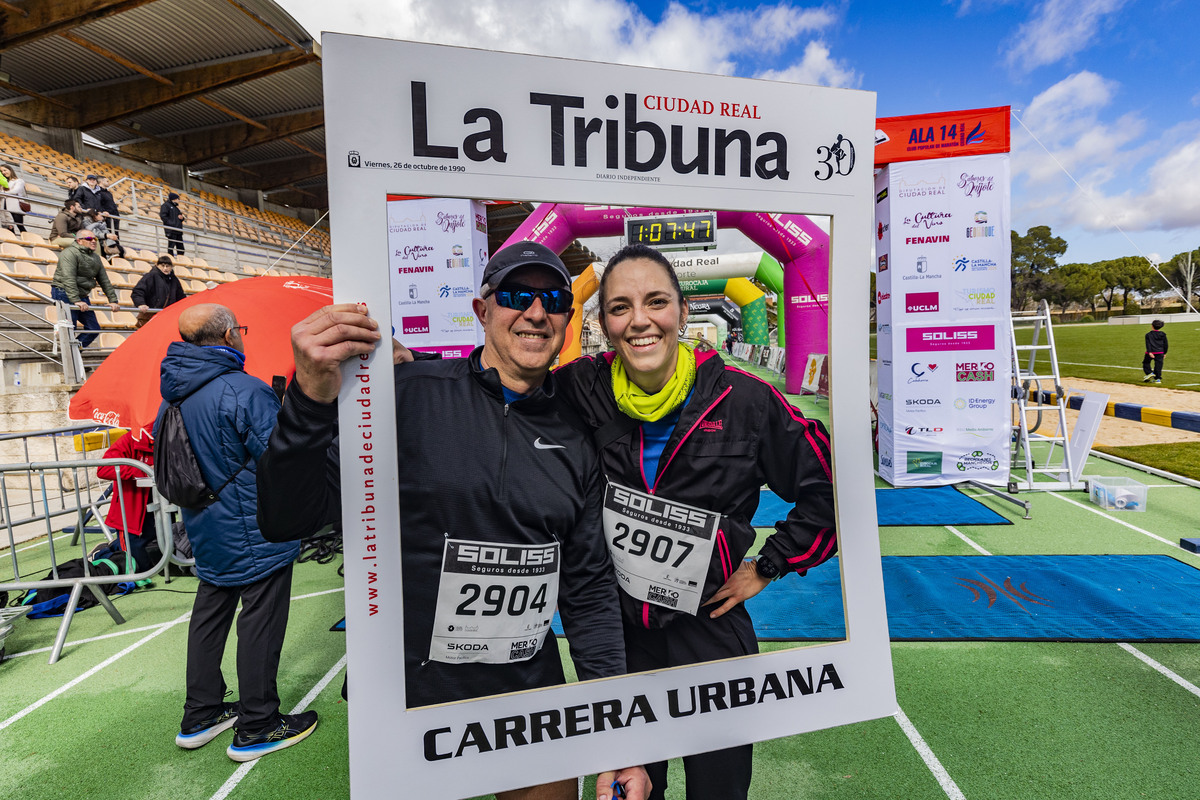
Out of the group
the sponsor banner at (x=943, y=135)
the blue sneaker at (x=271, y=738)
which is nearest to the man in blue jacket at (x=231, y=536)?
the blue sneaker at (x=271, y=738)

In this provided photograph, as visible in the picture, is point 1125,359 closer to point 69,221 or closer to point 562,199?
point 562,199

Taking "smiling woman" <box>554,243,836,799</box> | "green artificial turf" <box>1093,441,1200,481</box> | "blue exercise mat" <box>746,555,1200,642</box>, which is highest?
"smiling woman" <box>554,243,836,799</box>

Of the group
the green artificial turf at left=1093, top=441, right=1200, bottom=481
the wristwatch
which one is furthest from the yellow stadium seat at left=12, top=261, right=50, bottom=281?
the green artificial turf at left=1093, top=441, right=1200, bottom=481

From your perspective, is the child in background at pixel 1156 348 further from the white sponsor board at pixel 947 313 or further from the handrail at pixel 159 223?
the handrail at pixel 159 223

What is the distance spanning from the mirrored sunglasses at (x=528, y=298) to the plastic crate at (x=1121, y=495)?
23.2 feet

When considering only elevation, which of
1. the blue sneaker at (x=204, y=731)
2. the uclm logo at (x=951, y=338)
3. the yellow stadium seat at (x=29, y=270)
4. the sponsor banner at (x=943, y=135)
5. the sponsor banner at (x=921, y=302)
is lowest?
the blue sneaker at (x=204, y=731)

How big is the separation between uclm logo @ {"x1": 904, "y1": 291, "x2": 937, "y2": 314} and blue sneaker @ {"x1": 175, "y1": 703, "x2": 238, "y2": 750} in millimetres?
7214

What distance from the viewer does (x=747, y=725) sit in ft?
3.82

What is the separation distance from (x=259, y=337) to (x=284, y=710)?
271 cm

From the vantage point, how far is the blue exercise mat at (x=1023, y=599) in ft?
10.8

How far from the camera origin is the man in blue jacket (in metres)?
2.53

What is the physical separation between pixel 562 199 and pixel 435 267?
6.51 feet

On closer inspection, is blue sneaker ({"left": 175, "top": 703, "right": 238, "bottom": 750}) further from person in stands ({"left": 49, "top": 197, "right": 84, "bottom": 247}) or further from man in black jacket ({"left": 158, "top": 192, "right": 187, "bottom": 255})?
man in black jacket ({"left": 158, "top": 192, "right": 187, "bottom": 255})

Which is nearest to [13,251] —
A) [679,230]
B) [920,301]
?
[679,230]
